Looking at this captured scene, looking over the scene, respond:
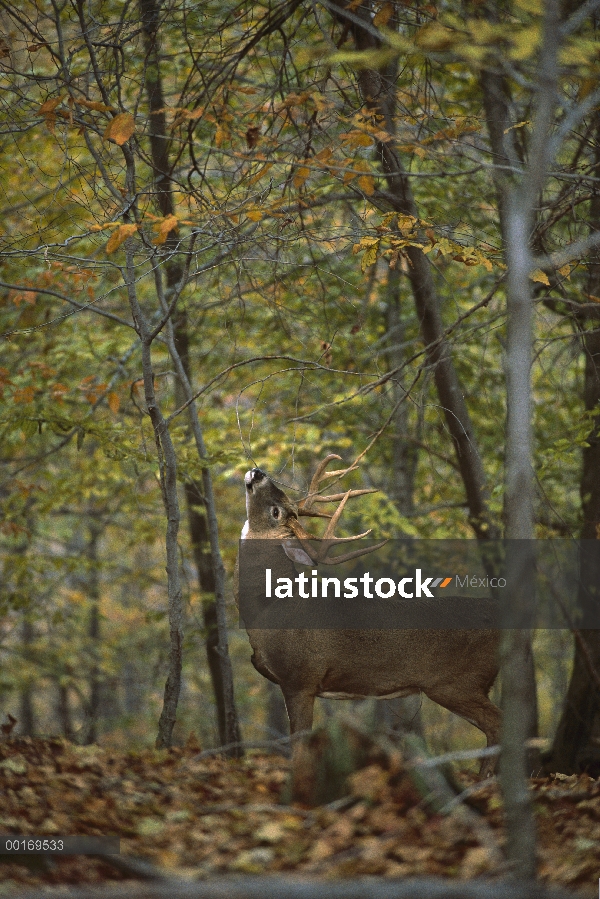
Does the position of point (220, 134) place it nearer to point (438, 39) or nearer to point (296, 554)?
point (438, 39)

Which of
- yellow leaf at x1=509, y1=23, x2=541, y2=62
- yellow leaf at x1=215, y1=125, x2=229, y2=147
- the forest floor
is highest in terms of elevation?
yellow leaf at x1=215, y1=125, x2=229, y2=147

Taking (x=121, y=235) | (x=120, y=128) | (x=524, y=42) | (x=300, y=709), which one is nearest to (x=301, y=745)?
(x=300, y=709)

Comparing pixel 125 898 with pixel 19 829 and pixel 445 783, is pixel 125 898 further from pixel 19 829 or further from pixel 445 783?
pixel 445 783

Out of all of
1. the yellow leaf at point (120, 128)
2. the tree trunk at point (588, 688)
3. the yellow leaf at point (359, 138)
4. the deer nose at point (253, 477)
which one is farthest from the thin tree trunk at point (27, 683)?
the yellow leaf at point (359, 138)

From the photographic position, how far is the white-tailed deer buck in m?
4.29

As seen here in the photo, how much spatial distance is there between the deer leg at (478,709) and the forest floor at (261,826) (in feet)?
1.09

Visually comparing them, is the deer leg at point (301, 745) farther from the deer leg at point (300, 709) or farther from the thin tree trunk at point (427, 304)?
the thin tree trunk at point (427, 304)

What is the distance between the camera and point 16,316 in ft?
28.9

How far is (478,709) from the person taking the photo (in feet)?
14.6

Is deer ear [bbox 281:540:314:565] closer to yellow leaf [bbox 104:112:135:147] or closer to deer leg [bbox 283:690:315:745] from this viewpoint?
deer leg [bbox 283:690:315:745]

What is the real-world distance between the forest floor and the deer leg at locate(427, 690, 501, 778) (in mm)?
331

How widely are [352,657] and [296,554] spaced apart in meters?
0.62

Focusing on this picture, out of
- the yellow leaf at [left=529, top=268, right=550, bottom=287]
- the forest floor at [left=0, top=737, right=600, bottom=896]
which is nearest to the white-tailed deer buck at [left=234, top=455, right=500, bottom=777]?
the forest floor at [left=0, top=737, right=600, bottom=896]

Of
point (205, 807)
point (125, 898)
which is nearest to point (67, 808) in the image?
point (205, 807)
